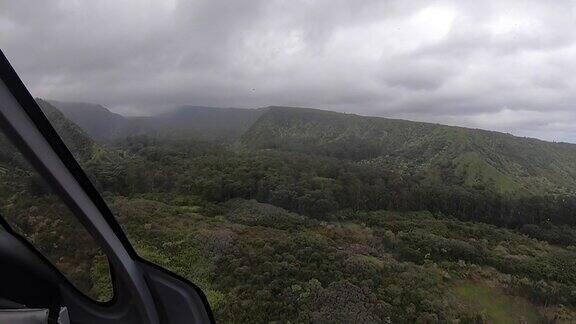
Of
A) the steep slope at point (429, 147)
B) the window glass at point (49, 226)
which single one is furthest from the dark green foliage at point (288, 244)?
the steep slope at point (429, 147)

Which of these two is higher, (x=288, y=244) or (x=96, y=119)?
(x=96, y=119)

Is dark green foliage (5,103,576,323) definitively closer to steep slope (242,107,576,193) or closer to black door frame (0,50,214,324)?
black door frame (0,50,214,324)

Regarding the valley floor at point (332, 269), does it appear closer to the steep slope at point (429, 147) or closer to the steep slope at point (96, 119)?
the steep slope at point (96, 119)

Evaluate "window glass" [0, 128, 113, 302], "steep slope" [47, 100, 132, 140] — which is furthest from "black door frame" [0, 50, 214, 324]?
"steep slope" [47, 100, 132, 140]

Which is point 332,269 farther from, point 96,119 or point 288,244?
point 96,119

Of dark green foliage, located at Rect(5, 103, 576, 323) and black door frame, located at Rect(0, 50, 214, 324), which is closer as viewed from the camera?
black door frame, located at Rect(0, 50, 214, 324)

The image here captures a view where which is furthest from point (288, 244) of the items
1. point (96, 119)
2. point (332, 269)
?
point (96, 119)
